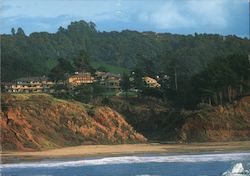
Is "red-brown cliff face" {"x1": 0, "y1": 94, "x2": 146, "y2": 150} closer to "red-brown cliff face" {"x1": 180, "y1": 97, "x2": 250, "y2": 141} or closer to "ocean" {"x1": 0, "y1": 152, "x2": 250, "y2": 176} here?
"red-brown cliff face" {"x1": 180, "y1": 97, "x2": 250, "y2": 141}

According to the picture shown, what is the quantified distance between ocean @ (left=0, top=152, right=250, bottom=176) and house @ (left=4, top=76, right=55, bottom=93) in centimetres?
7222

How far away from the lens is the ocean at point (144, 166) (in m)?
34.8

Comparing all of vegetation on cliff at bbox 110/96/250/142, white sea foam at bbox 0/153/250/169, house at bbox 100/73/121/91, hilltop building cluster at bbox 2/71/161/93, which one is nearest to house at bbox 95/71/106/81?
hilltop building cluster at bbox 2/71/161/93

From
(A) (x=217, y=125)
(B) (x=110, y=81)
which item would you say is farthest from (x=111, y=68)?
(A) (x=217, y=125)

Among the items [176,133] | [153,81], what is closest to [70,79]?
[153,81]

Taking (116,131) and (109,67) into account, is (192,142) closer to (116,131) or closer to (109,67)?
(116,131)

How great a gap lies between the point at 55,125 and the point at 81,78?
5590cm

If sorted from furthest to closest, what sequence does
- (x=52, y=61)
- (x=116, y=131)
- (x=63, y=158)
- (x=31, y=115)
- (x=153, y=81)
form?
(x=52, y=61) < (x=153, y=81) < (x=116, y=131) < (x=31, y=115) < (x=63, y=158)

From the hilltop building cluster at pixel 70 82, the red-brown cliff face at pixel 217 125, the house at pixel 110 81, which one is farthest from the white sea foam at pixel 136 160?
the house at pixel 110 81

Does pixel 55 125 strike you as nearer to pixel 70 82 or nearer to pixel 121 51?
pixel 70 82

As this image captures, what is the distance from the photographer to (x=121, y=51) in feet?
600

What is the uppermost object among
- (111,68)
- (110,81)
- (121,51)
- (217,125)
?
(121,51)

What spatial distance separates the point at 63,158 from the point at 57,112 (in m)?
15.1

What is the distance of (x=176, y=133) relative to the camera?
67.9 metres
